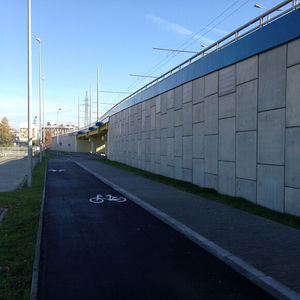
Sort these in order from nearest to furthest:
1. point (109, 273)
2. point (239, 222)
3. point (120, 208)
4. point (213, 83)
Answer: point (109, 273), point (239, 222), point (120, 208), point (213, 83)

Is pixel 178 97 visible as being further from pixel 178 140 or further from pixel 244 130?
pixel 244 130

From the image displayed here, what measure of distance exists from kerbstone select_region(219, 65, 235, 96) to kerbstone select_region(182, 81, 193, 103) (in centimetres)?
334

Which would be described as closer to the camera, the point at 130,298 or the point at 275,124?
the point at 130,298

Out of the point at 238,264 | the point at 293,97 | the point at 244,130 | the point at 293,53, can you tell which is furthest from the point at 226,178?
the point at 238,264

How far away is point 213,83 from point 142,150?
1334cm

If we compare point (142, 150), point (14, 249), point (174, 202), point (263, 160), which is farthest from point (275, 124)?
point (142, 150)

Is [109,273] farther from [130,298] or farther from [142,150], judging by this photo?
[142,150]

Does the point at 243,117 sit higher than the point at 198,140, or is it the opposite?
the point at 243,117

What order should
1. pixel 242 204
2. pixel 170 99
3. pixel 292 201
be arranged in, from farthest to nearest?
pixel 170 99 → pixel 242 204 → pixel 292 201

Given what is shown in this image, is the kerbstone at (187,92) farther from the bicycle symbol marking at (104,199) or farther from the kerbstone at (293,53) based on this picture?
the kerbstone at (293,53)

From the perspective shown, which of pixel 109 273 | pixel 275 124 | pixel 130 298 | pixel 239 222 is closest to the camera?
pixel 130 298

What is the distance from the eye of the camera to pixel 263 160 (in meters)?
10.8

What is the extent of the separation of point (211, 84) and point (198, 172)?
409 cm

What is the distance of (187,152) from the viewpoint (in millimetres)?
17344
